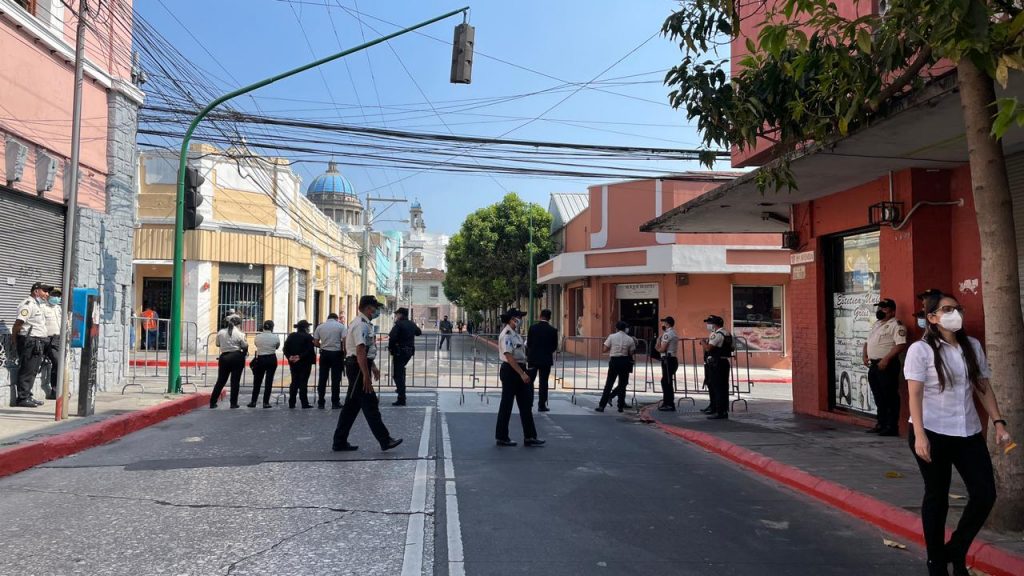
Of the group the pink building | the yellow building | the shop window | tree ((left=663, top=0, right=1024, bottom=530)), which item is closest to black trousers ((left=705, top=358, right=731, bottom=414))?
tree ((left=663, top=0, right=1024, bottom=530))

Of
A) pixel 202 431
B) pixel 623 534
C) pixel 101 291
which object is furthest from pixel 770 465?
pixel 101 291

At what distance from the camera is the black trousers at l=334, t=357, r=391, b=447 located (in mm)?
8094

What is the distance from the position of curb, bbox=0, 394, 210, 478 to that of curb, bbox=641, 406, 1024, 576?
783 centimetres

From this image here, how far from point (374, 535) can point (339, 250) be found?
3958cm

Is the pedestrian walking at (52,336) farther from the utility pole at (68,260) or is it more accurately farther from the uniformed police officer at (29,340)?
the utility pole at (68,260)

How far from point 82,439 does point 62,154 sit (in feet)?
19.4

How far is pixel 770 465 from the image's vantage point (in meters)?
7.82

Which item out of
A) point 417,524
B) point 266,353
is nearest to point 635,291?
point 266,353

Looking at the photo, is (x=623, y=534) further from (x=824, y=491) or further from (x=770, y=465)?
(x=770, y=465)

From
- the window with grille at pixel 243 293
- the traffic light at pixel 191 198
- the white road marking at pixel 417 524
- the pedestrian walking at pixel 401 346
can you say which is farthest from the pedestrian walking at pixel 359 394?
the window with grille at pixel 243 293

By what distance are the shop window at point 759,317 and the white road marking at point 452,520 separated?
19645 mm

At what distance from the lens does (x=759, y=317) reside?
26047 mm

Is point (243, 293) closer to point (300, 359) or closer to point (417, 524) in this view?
point (300, 359)

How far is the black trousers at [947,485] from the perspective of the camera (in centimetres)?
437
